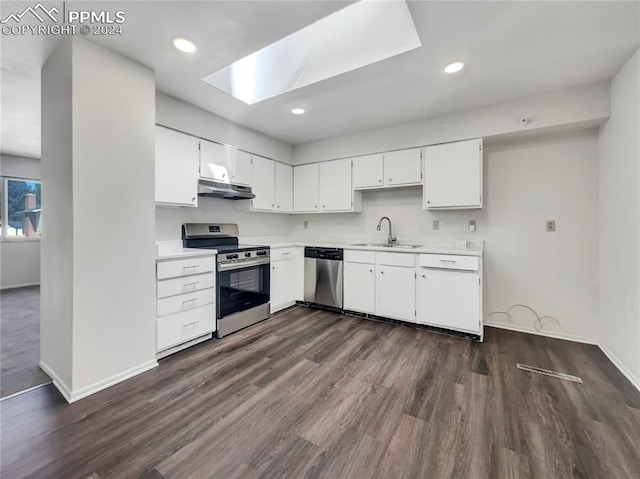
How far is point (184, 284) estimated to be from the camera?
255cm

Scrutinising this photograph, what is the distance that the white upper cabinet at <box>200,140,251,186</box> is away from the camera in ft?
10.2

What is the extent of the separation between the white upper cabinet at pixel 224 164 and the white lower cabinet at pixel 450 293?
8.13 ft

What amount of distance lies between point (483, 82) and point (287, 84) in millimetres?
1833

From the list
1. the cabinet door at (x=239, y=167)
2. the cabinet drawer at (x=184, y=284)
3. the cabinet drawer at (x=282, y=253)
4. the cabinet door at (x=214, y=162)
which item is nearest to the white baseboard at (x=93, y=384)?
the cabinet drawer at (x=184, y=284)

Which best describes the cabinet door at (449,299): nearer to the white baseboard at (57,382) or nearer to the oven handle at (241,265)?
the oven handle at (241,265)

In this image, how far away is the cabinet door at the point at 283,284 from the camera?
11.9 feet

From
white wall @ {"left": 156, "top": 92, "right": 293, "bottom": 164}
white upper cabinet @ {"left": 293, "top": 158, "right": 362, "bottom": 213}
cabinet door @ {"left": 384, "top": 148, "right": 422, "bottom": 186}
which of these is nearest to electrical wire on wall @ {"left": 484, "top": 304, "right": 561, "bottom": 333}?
cabinet door @ {"left": 384, "top": 148, "right": 422, "bottom": 186}

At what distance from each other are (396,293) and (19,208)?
287 inches

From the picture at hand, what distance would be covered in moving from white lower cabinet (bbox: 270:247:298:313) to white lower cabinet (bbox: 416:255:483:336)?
1.73 metres

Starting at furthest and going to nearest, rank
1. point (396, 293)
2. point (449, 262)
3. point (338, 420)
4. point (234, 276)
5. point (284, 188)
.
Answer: point (284, 188)
point (396, 293)
point (234, 276)
point (449, 262)
point (338, 420)

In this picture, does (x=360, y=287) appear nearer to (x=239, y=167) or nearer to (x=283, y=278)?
(x=283, y=278)

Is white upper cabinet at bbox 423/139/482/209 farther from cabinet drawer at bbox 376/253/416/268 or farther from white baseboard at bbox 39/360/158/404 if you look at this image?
white baseboard at bbox 39/360/158/404

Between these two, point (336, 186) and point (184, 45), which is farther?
point (336, 186)

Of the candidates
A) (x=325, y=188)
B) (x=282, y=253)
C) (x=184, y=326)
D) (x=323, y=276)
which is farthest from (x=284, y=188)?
(x=184, y=326)
